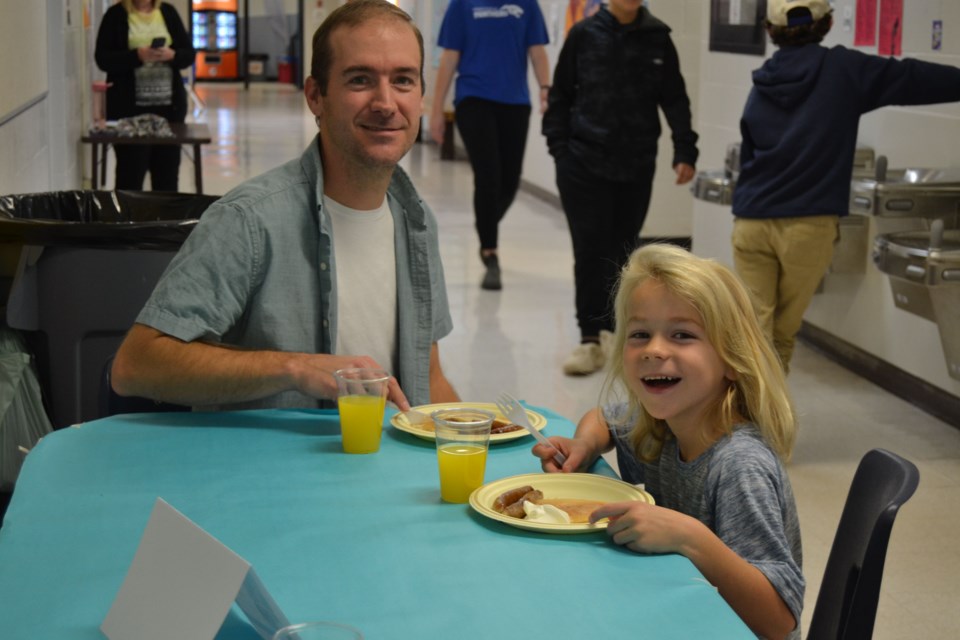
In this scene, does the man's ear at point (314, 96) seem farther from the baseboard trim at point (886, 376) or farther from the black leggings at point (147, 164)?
the black leggings at point (147, 164)

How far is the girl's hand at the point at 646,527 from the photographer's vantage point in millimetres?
1527

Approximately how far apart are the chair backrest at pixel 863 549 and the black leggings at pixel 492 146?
5131 millimetres

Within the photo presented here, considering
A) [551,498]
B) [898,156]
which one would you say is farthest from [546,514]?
[898,156]

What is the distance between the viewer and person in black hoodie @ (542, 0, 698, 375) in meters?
5.18

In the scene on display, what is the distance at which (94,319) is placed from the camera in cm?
338

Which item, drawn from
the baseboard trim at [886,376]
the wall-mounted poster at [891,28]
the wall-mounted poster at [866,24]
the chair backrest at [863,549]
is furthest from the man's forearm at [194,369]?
the wall-mounted poster at [866,24]

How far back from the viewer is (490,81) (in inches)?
265

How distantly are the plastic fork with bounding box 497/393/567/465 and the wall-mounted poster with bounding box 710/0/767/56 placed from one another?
449cm

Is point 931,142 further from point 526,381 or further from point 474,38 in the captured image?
point 474,38

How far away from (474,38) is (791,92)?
3.01 m

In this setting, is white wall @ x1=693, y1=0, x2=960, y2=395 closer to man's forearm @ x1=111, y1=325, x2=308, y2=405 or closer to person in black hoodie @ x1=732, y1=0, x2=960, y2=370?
person in black hoodie @ x1=732, y1=0, x2=960, y2=370

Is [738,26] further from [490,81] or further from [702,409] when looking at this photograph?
[702,409]

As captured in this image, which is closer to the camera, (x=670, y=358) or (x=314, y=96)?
A: (x=670, y=358)

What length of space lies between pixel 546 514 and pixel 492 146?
534 cm
